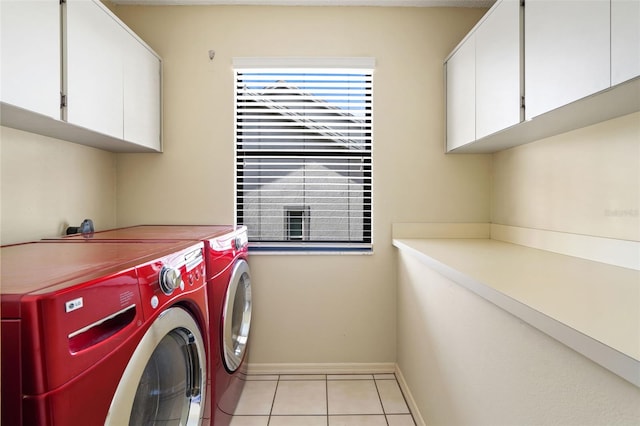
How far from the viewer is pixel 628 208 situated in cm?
125

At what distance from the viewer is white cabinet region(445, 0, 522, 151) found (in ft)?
4.66

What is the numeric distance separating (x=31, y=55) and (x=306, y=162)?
1.49 meters

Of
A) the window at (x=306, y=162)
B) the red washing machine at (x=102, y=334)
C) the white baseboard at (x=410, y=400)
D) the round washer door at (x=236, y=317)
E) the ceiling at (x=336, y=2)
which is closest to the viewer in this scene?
the red washing machine at (x=102, y=334)

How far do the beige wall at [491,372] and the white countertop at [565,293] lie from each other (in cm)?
5

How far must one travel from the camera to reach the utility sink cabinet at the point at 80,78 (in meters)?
1.16

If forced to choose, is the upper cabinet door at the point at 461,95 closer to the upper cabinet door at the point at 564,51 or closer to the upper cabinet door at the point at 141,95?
the upper cabinet door at the point at 564,51

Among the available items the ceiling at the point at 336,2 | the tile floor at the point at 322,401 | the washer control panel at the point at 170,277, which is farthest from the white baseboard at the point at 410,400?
the ceiling at the point at 336,2

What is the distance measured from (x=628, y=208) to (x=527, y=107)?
0.54m

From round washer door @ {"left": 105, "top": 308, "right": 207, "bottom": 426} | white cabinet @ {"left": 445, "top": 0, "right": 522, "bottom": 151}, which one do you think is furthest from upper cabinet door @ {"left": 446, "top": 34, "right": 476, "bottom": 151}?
round washer door @ {"left": 105, "top": 308, "right": 207, "bottom": 426}

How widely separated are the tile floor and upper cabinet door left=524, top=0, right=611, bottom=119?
1.68m

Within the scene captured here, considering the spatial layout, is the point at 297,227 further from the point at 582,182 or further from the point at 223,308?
the point at 582,182

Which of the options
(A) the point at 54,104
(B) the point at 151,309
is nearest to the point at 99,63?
(A) the point at 54,104

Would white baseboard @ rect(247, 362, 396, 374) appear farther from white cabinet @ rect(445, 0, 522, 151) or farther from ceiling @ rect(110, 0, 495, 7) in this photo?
ceiling @ rect(110, 0, 495, 7)

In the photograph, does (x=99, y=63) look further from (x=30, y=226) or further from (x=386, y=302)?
(x=386, y=302)
